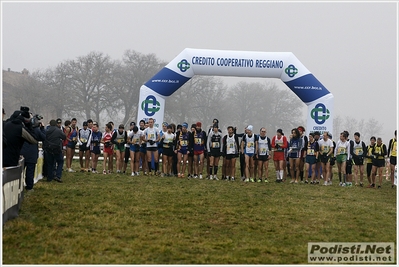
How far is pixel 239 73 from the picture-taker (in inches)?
843

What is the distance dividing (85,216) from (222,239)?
107 inches

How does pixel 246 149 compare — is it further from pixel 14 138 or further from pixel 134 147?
pixel 14 138

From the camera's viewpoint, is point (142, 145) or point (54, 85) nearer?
point (142, 145)

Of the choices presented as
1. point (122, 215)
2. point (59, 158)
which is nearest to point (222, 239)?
point (122, 215)

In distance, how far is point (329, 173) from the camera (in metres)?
17.9

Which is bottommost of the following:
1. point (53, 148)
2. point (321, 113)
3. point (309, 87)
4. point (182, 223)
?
point (182, 223)

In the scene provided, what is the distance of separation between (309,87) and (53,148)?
34.9ft

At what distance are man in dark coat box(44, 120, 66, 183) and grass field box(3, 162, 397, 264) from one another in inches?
26.0

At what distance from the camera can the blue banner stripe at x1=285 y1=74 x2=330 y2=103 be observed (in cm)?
2122

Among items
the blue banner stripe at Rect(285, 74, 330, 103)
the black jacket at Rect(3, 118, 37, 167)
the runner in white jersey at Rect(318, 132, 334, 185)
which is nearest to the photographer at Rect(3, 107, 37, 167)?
the black jacket at Rect(3, 118, 37, 167)

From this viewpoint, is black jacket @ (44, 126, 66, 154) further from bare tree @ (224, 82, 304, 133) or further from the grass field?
bare tree @ (224, 82, 304, 133)

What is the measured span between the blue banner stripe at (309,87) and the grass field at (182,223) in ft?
23.0

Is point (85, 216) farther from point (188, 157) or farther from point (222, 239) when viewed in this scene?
point (188, 157)

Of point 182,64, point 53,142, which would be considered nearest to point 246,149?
point 182,64
